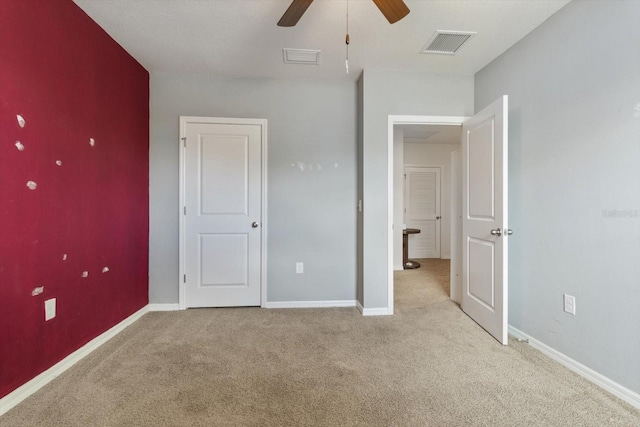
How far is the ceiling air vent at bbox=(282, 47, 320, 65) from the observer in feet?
8.26

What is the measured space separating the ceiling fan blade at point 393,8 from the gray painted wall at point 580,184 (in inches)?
50.3

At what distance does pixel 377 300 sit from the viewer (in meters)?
2.85

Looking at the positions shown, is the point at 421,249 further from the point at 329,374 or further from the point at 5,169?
the point at 5,169

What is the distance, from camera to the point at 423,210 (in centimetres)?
607

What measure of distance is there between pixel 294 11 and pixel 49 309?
7.56 ft

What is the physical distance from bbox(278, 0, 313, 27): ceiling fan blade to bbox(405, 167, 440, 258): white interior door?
4798 mm

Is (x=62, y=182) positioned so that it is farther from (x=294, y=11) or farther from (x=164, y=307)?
(x=294, y=11)

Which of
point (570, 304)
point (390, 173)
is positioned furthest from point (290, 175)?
point (570, 304)

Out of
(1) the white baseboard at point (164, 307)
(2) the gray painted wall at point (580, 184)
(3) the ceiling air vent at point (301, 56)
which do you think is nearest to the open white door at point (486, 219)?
(2) the gray painted wall at point (580, 184)

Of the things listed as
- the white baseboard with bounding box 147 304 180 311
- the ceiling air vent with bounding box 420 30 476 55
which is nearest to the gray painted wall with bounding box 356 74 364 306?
the ceiling air vent with bounding box 420 30 476 55

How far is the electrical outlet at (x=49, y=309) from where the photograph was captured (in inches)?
68.6

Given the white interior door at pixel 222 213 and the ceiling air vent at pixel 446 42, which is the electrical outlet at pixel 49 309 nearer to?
the white interior door at pixel 222 213

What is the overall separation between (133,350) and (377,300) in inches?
82.7

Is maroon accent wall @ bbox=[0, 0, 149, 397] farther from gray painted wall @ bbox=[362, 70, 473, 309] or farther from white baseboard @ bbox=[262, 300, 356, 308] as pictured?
gray painted wall @ bbox=[362, 70, 473, 309]
